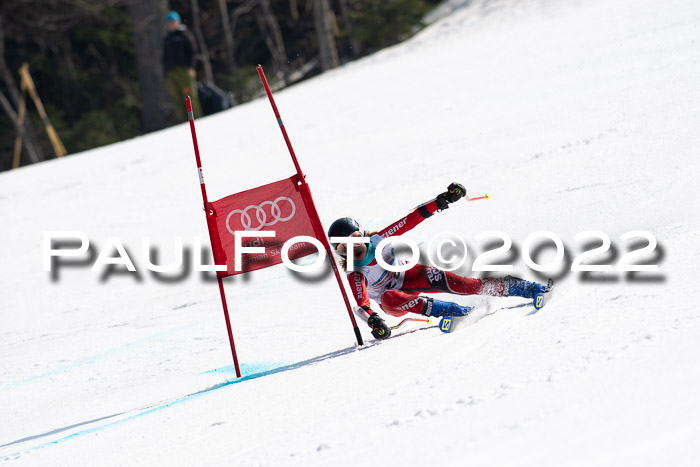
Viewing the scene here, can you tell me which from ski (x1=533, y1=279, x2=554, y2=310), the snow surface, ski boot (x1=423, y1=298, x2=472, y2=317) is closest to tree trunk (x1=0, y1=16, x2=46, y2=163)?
the snow surface

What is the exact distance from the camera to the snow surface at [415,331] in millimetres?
3502

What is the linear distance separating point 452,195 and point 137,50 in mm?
16529

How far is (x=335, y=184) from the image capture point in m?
10.8

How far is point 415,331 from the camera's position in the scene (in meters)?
5.98

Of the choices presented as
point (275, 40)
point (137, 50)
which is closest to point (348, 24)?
point (275, 40)

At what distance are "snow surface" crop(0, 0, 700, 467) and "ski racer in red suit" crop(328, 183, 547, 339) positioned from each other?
0.68ft

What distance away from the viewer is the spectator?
593 inches

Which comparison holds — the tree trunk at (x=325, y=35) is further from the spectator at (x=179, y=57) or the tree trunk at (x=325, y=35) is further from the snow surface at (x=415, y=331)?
the spectator at (x=179, y=57)

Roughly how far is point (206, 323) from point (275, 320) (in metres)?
0.78

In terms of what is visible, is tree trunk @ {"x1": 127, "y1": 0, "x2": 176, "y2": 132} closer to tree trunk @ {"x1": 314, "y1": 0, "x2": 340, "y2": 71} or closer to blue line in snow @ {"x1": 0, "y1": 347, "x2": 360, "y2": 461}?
tree trunk @ {"x1": 314, "y1": 0, "x2": 340, "y2": 71}

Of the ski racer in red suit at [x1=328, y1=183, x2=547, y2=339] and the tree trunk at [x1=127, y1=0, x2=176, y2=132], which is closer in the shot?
the ski racer in red suit at [x1=328, y1=183, x2=547, y2=339]

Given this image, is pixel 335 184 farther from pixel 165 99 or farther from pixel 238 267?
pixel 165 99

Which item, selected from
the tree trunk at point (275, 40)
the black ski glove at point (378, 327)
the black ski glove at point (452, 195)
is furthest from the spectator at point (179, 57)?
the black ski glove at point (378, 327)

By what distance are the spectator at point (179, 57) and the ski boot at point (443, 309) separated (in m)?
10.8
